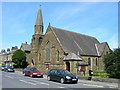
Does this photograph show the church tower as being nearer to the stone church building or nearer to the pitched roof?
the stone church building

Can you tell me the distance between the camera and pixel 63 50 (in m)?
36.4

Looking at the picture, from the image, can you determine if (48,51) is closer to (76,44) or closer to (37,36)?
(37,36)

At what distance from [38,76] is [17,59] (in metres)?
27.3

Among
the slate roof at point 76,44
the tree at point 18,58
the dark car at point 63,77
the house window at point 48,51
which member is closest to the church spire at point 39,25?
the slate roof at point 76,44

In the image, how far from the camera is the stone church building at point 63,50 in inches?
1385

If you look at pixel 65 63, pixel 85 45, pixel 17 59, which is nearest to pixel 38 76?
pixel 65 63

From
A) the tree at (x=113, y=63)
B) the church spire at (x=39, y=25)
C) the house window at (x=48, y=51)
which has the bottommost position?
the tree at (x=113, y=63)

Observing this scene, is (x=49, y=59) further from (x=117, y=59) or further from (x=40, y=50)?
(x=117, y=59)

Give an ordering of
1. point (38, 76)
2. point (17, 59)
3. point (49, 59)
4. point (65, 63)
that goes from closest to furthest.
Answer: point (38, 76) → point (65, 63) → point (49, 59) → point (17, 59)

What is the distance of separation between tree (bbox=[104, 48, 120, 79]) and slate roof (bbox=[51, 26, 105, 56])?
1747 cm

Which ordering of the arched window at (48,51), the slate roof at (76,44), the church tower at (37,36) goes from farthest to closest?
the church tower at (37,36) → the arched window at (48,51) → the slate roof at (76,44)

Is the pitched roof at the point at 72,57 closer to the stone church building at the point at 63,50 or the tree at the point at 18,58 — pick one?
the stone church building at the point at 63,50

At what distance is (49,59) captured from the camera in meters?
41.6

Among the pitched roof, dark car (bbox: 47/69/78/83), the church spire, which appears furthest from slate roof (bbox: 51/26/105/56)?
dark car (bbox: 47/69/78/83)
